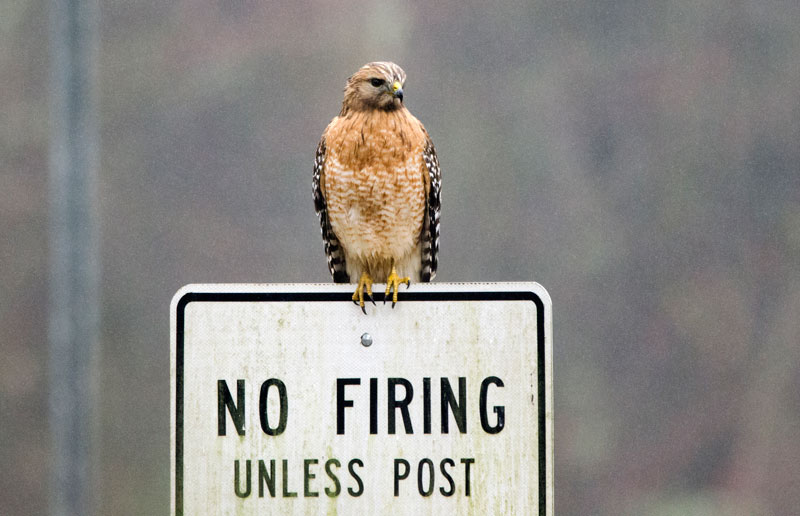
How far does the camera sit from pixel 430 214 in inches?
118

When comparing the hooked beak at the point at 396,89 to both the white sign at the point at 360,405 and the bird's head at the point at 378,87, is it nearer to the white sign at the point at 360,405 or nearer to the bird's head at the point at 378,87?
the bird's head at the point at 378,87

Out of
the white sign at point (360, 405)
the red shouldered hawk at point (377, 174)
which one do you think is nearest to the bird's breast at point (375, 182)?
the red shouldered hawk at point (377, 174)

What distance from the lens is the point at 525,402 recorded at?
1695mm

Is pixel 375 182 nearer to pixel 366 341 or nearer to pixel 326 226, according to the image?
pixel 326 226

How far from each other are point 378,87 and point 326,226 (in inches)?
21.2

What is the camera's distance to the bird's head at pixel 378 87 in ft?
9.32

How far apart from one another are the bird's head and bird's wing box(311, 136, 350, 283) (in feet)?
0.64

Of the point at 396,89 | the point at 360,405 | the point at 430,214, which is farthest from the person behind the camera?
the point at 430,214

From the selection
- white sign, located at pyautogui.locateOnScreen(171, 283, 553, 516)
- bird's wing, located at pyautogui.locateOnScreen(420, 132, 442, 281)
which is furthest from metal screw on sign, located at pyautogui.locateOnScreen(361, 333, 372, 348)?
bird's wing, located at pyautogui.locateOnScreen(420, 132, 442, 281)

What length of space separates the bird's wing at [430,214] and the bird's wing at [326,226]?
30cm

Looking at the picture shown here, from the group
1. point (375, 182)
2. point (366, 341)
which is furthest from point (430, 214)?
point (366, 341)

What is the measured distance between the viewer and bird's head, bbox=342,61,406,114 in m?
2.84

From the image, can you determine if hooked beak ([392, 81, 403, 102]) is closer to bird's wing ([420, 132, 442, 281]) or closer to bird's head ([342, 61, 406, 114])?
bird's head ([342, 61, 406, 114])

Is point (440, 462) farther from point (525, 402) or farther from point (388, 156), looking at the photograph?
point (388, 156)
